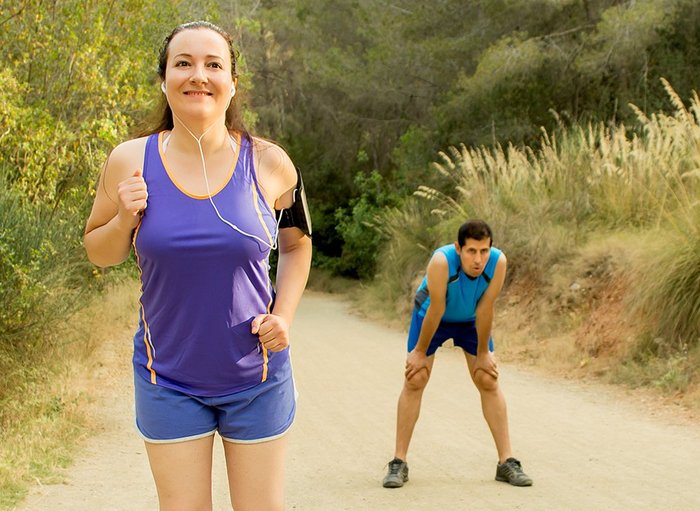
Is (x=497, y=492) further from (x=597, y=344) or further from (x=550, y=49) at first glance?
(x=550, y=49)

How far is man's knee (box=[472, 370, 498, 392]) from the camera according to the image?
656 cm

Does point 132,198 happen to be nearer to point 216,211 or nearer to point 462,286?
point 216,211

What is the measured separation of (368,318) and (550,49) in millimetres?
6989

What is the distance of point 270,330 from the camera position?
3.11m

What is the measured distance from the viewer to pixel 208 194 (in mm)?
3094

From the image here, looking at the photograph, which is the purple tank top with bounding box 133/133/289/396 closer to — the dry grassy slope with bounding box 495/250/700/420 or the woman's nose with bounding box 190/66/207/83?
the woman's nose with bounding box 190/66/207/83

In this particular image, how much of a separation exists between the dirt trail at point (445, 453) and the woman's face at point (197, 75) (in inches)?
134

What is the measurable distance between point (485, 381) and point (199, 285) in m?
3.84

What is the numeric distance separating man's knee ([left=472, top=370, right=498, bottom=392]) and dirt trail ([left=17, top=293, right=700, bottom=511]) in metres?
0.59

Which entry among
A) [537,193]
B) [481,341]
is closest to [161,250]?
[481,341]

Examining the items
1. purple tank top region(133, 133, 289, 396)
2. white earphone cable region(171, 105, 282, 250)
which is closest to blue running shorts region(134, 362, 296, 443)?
purple tank top region(133, 133, 289, 396)

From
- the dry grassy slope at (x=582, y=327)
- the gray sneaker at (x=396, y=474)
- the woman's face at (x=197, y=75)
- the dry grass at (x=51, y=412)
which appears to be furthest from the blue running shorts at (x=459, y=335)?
the woman's face at (x=197, y=75)

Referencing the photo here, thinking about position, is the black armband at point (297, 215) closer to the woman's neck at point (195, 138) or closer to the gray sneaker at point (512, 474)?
the woman's neck at point (195, 138)

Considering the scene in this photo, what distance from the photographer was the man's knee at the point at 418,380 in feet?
21.7
